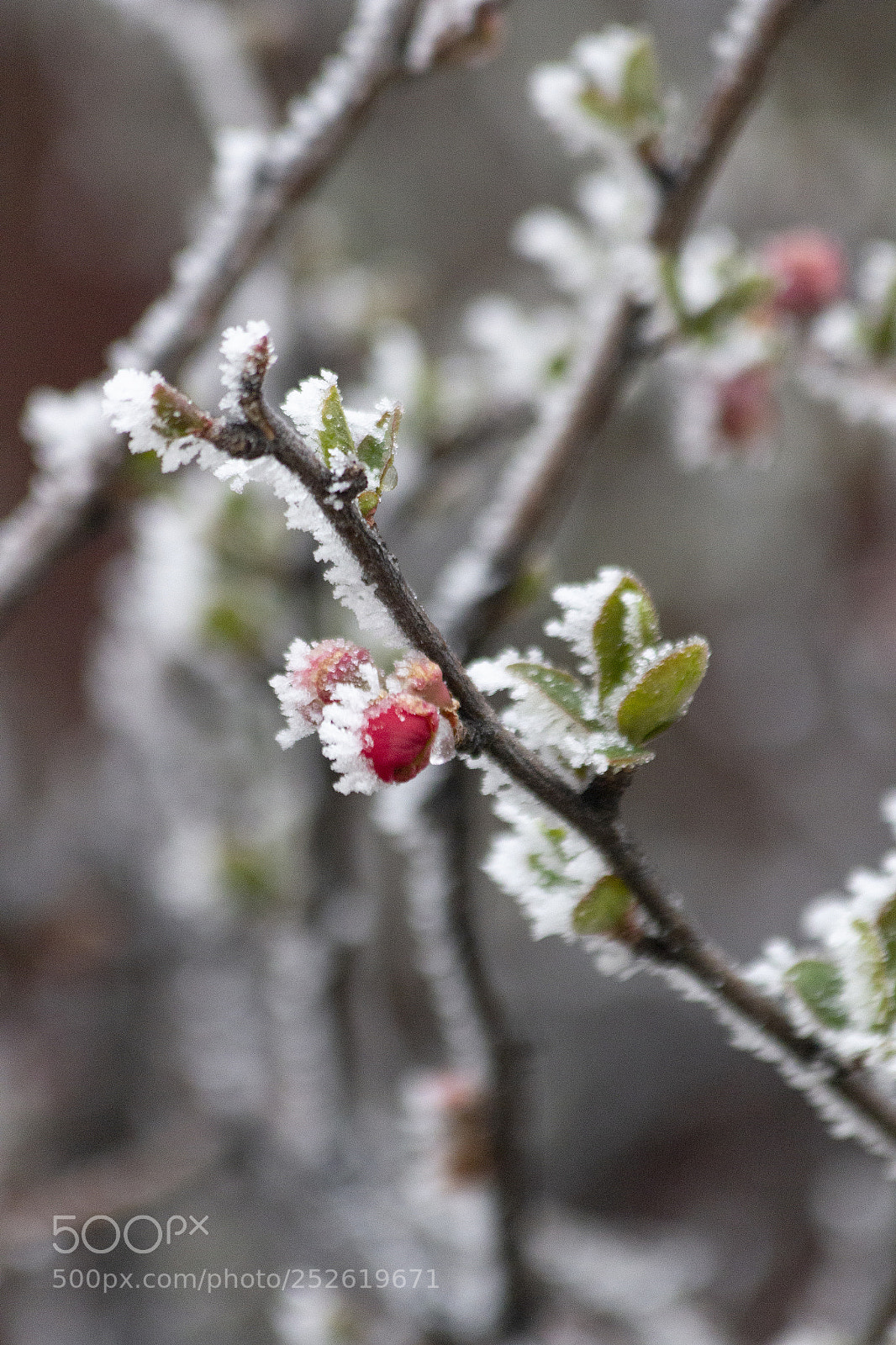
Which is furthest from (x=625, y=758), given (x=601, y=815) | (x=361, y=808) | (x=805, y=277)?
(x=361, y=808)

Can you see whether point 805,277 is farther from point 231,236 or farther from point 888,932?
point 888,932

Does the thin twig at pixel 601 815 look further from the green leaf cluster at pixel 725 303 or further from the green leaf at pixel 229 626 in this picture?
the green leaf at pixel 229 626

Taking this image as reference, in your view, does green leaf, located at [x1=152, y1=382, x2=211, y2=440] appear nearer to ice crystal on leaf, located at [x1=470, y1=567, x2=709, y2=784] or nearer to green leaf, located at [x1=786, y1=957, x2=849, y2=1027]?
ice crystal on leaf, located at [x1=470, y1=567, x2=709, y2=784]

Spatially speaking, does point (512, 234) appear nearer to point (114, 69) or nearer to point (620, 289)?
point (114, 69)
